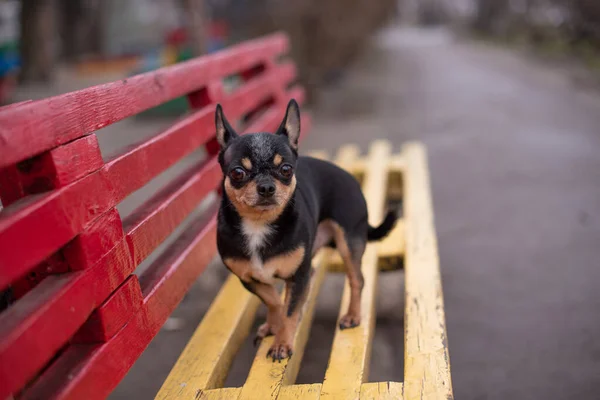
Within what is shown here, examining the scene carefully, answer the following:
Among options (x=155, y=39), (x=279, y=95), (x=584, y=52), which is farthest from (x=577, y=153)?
(x=155, y=39)

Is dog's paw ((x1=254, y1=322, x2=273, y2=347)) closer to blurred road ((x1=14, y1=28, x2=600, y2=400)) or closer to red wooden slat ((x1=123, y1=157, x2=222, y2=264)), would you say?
red wooden slat ((x1=123, y1=157, x2=222, y2=264))

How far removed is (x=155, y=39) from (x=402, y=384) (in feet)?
74.7

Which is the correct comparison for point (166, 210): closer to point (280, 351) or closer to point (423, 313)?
point (280, 351)

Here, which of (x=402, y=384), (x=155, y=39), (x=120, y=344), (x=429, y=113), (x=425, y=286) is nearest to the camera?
(x=120, y=344)

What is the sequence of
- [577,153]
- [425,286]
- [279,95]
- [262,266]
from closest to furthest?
1. [262,266]
2. [425,286]
3. [279,95]
4. [577,153]

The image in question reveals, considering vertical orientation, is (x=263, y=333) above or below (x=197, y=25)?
below

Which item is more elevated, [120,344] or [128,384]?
[120,344]

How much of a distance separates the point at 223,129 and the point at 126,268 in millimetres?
585

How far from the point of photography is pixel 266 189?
1.90 metres

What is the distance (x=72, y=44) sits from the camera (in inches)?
688

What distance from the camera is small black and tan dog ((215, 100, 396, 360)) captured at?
1979 mm

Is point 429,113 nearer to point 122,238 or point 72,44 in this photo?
point 122,238

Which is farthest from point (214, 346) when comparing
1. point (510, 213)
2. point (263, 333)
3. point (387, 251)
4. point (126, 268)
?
point (510, 213)

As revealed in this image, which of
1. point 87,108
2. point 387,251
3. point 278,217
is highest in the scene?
point 87,108
